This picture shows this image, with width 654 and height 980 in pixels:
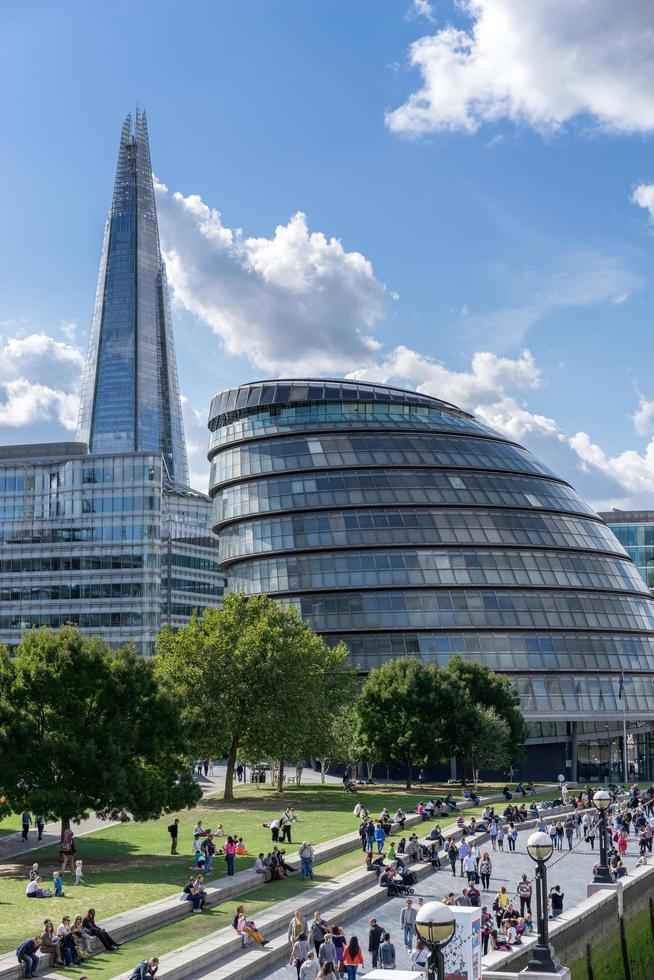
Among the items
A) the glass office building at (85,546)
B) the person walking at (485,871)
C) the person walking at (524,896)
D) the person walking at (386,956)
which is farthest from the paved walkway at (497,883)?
the glass office building at (85,546)

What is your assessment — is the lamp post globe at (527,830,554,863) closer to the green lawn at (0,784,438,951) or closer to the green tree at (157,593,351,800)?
the green lawn at (0,784,438,951)

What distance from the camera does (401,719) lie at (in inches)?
2943

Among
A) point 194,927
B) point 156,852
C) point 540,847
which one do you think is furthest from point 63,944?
point 156,852

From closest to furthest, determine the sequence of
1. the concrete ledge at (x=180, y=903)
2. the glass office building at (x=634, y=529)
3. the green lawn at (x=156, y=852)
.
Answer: the concrete ledge at (x=180, y=903), the green lawn at (x=156, y=852), the glass office building at (x=634, y=529)

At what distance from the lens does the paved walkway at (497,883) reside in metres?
35.3

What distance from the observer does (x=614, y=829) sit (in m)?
57.3

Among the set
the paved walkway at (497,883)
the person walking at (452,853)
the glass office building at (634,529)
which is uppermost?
the glass office building at (634,529)

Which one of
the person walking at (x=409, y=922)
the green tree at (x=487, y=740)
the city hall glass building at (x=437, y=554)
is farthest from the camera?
the city hall glass building at (x=437, y=554)

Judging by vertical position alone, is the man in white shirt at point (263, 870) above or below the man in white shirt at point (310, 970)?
above

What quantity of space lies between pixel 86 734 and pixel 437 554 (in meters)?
56.6

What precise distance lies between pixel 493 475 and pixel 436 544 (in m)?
11.1

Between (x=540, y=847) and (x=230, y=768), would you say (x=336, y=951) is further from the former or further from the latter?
(x=230, y=768)

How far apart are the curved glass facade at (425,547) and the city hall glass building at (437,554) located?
140mm

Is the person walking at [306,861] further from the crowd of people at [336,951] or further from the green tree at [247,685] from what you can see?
the green tree at [247,685]
